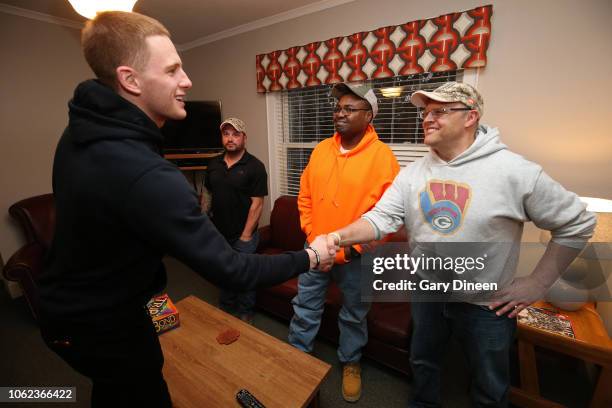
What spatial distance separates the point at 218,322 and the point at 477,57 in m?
2.38

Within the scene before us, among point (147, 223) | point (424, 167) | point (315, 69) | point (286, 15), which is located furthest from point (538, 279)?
point (286, 15)

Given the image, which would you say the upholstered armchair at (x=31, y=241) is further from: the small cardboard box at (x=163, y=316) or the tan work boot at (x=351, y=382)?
the tan work boot at (x=351, y=382)

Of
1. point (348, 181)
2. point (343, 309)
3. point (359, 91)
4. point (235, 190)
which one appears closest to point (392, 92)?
point (359, 91)

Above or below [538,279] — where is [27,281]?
below

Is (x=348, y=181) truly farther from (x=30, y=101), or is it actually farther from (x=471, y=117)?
(x=30, y=101)

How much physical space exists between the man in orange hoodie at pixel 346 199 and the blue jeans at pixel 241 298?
2.05 ft

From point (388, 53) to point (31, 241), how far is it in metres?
3.47

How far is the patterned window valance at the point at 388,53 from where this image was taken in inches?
77.1

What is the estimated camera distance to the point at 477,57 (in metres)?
1.95

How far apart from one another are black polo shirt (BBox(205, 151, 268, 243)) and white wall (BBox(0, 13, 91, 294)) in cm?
211

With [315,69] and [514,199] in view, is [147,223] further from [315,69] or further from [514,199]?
[315,69]

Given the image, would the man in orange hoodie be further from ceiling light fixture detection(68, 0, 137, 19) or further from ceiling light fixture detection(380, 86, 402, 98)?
ceiling light fixture detection(68, 0, 137, 19)

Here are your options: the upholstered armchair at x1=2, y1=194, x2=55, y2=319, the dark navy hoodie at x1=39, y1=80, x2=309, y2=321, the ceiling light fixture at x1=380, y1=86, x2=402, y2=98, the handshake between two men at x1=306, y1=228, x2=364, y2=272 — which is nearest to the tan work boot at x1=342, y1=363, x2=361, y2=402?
the handshake between two men at x1=306, y1=228, x2=364, y2=272

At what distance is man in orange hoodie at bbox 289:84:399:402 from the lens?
5.11 ft
